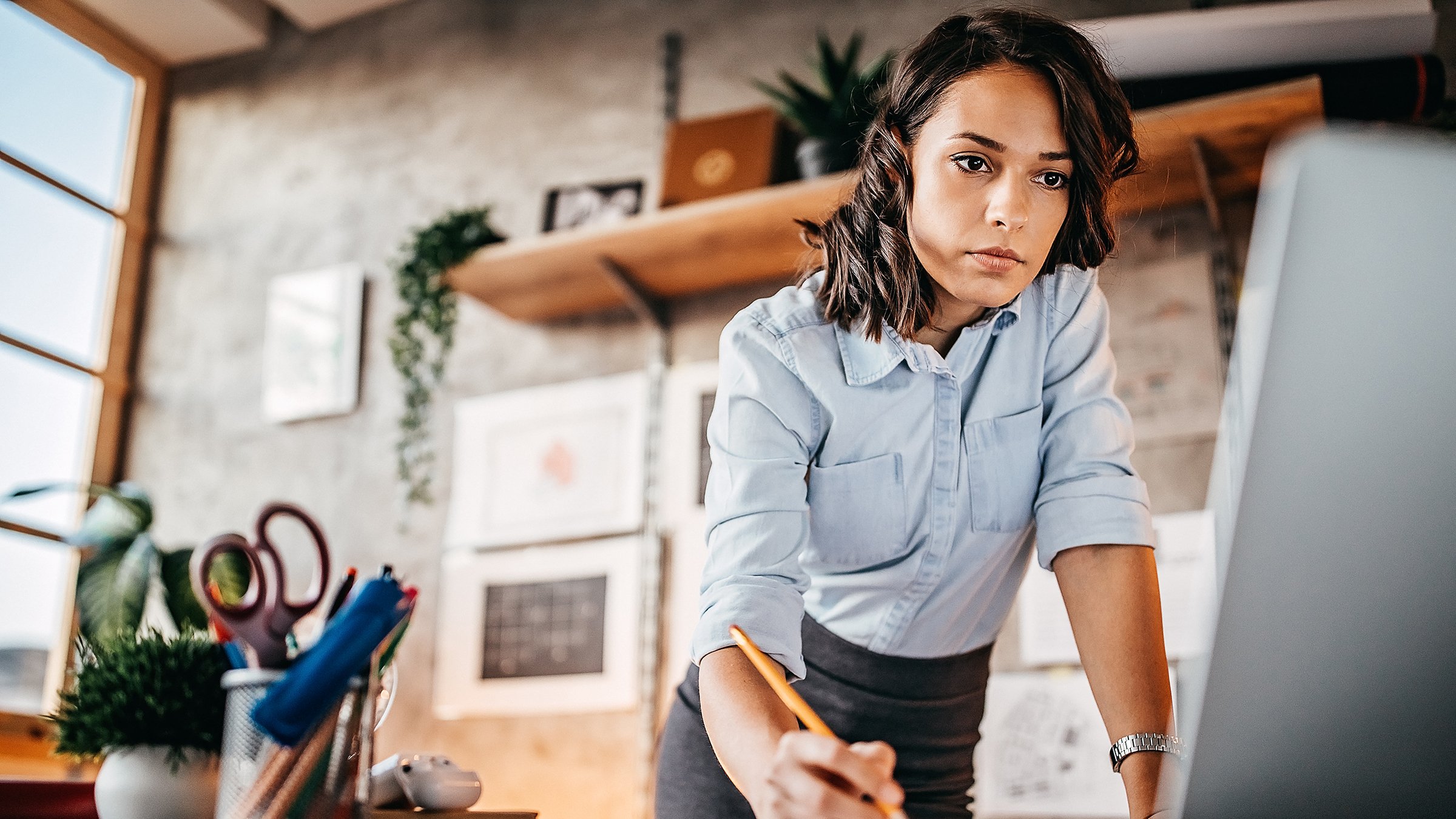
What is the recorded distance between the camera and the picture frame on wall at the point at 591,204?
2875 millimetres

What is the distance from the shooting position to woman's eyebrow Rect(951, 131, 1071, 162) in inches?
34.3

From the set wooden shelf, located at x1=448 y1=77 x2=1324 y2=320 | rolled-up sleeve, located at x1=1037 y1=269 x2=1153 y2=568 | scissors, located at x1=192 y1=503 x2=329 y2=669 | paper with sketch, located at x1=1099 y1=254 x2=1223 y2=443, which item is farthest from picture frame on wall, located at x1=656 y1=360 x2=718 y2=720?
scissors, located at x1=192 y1=503 x2=329 y2=669

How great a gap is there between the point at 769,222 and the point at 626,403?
2.10 feet

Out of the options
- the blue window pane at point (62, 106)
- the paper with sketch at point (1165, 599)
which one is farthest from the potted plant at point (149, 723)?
the blue window pane at point (62, 106)

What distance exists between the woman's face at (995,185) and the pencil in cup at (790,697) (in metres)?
0.34

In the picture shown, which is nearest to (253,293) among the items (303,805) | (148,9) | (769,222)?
(148,9)

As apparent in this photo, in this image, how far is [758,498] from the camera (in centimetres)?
84

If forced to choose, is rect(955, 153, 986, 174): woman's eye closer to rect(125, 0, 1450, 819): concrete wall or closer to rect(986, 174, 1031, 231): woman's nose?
rect(986, 174, 1031, 231): woman's nose

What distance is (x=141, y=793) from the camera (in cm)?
76

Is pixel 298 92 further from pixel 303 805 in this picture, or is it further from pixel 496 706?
pixel 303 805

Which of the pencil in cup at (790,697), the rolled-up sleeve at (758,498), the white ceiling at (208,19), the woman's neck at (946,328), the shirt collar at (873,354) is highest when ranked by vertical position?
the white ceiling at (208,19)

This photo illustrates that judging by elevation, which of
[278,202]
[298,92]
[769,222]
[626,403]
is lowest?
[626,403]

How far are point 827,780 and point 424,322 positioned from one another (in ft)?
8.52

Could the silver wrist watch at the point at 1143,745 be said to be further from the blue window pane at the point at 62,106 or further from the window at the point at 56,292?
the blue window pane at the point at 62,106
